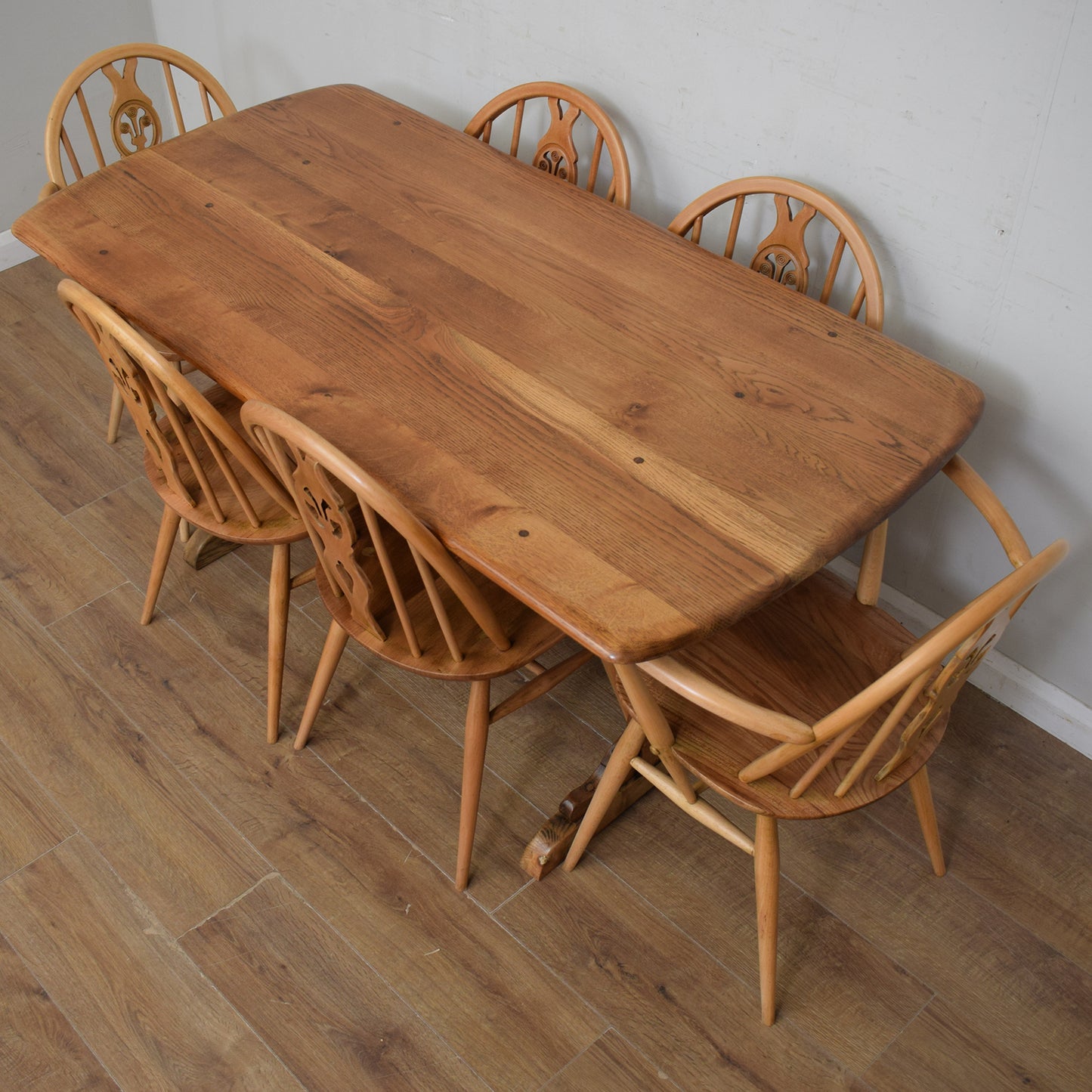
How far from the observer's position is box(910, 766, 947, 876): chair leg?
1.71m

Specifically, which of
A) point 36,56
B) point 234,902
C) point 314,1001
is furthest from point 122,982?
A: point 36,56

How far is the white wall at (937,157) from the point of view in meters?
1.59

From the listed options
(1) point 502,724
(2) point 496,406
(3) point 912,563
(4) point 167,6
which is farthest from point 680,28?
(4) point 167,6

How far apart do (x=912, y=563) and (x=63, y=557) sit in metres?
1.73

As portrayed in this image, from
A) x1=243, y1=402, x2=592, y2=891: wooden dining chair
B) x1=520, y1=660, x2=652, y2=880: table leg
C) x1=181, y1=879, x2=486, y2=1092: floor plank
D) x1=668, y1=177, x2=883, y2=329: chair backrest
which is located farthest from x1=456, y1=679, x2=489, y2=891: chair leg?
x1=668, y1=177, x2=883, y2=329: chair backrest

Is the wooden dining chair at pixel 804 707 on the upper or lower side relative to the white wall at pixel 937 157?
lower

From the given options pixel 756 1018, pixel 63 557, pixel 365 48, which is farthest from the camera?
pixel 365 48

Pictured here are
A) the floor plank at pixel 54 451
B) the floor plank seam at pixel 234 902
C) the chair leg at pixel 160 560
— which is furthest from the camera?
the floor plank at pixel 54 451

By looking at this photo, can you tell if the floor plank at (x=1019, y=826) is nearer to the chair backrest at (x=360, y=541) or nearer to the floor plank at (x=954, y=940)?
the floor plank at (x=954, y=940)

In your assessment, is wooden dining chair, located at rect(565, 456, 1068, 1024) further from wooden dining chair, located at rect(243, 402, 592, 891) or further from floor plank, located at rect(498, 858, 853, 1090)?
wooden dining chair, located at rect(243, 402, 592, 891)

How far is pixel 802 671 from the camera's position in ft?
5.30

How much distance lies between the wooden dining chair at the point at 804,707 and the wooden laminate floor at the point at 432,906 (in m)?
0.12

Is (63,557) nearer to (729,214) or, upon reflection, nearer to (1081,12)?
(729,214)

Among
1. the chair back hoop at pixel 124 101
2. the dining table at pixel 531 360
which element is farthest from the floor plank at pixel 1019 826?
the chair back hoop at pixel 124 101
